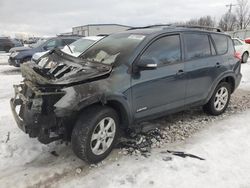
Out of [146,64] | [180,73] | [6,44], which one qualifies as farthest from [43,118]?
[6,44]

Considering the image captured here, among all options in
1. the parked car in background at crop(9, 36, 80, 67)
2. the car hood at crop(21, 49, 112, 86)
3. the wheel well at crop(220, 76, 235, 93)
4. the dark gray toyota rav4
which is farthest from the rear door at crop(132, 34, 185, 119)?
the parked car in background at crop(9, 36, 80, 67)

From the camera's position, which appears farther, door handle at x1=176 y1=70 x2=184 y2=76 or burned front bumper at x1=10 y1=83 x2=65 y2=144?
door handle at x1=176 y1=70 x2=184 y2=76

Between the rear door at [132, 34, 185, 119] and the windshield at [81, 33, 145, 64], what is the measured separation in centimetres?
25

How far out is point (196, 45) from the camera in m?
4.94

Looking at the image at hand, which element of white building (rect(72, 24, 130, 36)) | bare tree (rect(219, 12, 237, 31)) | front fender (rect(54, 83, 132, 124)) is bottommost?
front fender (rect(54, 83, 132, 124))

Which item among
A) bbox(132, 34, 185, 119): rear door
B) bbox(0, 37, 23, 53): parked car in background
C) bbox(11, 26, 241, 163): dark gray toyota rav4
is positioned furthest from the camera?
bbox(0, 37, 23, 53): parked car in background

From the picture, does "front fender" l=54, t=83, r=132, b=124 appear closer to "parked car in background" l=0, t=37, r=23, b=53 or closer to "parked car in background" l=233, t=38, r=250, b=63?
"parked car in background" l=233, t=38, r=250, b=63

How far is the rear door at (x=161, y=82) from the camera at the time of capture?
399cm

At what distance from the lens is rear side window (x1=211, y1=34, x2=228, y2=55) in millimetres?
5407

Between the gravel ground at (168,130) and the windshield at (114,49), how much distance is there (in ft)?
Answer: 4.02

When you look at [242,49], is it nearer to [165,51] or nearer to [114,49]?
[165,51]

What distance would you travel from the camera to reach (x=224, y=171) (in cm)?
349

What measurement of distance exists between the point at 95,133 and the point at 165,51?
1792 mm

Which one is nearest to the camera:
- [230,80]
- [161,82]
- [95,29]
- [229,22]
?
[161,82]
